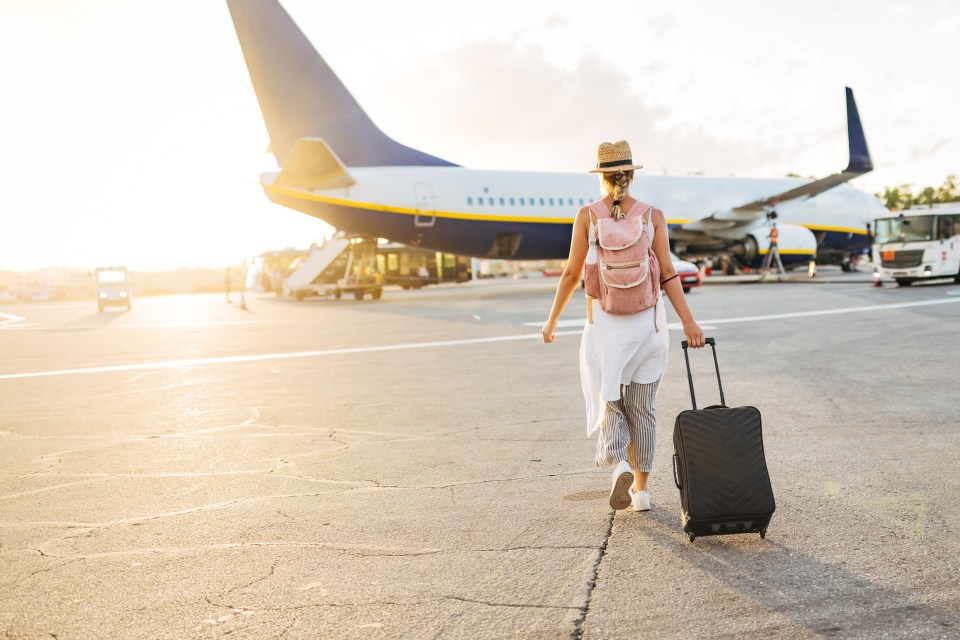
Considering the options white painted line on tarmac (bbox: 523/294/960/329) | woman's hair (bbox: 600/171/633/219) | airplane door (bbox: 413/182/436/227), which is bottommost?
white painted line on tarmac (bbox: 523/294/960/329)

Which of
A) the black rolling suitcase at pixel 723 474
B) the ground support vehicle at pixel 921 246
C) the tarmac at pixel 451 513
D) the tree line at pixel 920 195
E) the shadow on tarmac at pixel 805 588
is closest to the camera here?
the shadow on tarmac at pixel 805 588

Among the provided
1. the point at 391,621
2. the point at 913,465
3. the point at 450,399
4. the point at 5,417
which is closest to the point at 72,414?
the point at 5,417

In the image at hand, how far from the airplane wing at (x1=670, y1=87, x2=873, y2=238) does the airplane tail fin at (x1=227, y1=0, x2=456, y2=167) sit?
12.6 meters

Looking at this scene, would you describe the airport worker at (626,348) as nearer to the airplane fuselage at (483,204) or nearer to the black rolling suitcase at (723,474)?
the black rolling suitcase at (723,474)

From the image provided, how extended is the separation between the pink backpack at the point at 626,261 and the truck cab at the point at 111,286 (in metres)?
31.3

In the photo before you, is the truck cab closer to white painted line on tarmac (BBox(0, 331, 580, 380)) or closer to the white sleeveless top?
white painted line on tarmac (BBox(0, 331, 580, 380))

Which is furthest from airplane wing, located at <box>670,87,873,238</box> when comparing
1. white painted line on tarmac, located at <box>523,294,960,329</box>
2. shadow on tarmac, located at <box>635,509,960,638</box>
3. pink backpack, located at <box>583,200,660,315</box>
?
shadow on tarmac, located at <box>635,509,960,638</box>

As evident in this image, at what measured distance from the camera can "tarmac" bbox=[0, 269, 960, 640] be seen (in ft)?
9.65

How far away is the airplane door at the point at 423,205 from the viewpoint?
2617 centimetres

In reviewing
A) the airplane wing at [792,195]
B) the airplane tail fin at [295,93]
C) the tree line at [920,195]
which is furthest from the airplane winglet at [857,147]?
the tree line at [920,195]

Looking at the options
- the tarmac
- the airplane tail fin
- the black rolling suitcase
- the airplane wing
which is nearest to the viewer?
the tarmac

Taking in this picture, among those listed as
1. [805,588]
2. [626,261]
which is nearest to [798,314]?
[626,261]

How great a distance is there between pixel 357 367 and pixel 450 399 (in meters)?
3.00

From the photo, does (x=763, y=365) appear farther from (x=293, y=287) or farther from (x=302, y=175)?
(x=293, y=287)
